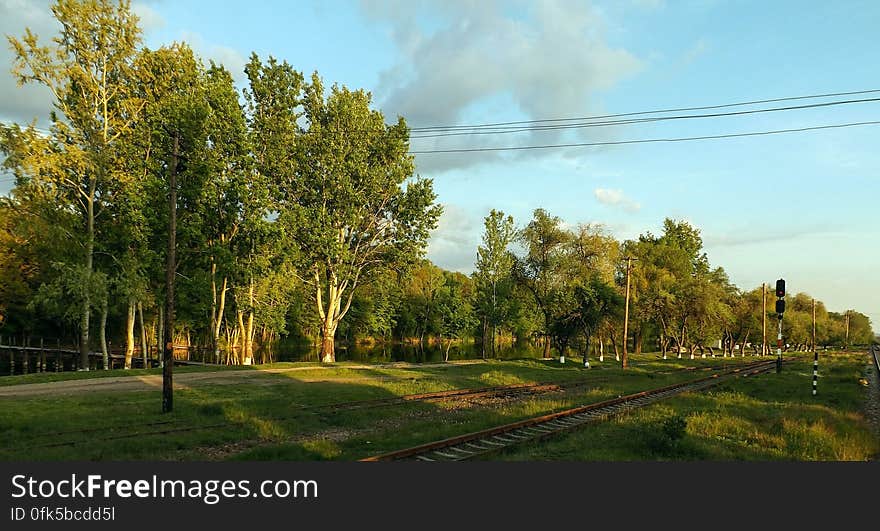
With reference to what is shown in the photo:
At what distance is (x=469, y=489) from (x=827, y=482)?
6003 mm

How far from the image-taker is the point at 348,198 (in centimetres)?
4219

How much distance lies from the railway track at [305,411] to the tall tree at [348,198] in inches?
741

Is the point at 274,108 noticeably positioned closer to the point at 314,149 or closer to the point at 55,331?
the point at 314,149

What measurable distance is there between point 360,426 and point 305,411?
10.8ft

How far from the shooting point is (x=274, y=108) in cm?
4372

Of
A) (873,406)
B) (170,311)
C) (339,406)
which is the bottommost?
(873,406)

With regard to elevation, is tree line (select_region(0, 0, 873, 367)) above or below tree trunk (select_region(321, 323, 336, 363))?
above

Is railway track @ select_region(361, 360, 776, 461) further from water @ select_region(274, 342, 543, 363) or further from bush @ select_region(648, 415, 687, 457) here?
water @ select_region(274, 342, 543, 363)

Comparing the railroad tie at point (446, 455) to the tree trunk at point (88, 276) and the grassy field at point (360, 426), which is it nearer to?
the grassy field at point (360, 426)

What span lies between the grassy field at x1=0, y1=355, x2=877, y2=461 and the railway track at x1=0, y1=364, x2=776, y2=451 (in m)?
0.08

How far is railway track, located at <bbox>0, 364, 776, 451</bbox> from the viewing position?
14.2 m

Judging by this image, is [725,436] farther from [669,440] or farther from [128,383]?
[128,383]

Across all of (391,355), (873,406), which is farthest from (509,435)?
(391,355)

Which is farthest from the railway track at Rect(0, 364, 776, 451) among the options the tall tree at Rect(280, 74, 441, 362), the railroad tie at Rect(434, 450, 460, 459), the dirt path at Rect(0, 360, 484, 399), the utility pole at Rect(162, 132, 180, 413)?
the tall tree at Rect(280, 74, 441, 362)
